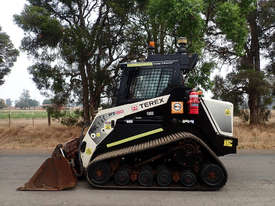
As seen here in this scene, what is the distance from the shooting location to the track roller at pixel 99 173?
16.3 ft

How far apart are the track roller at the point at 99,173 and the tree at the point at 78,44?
7.36 meters

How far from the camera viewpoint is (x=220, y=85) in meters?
15.2

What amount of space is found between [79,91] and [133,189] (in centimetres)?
894

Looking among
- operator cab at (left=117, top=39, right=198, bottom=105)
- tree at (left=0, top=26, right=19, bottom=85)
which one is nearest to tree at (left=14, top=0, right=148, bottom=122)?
tree at (left=0, top=26, right=19, bottom=85)

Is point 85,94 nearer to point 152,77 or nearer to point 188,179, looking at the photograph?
point 152,77

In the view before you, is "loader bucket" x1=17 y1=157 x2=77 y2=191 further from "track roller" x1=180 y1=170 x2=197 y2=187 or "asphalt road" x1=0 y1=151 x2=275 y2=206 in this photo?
"track roller" x1=180 y1=170 x2=197 y2=187

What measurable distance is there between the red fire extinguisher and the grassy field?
6.18m

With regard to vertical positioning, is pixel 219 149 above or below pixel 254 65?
below

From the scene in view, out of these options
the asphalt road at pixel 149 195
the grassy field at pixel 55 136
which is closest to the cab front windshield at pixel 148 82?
the asphalt road at pixel 149 195

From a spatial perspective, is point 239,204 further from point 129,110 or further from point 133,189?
point 129,110

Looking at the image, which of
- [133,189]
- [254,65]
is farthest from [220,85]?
[133,189]

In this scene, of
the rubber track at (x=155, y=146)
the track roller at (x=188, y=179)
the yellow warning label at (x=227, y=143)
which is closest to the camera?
the rubber track at (x=155, y=146)

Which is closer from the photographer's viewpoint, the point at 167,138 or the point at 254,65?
the point at 167,138

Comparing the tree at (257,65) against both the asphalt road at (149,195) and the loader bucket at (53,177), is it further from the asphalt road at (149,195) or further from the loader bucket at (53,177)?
the loader bucket at (53,177)
